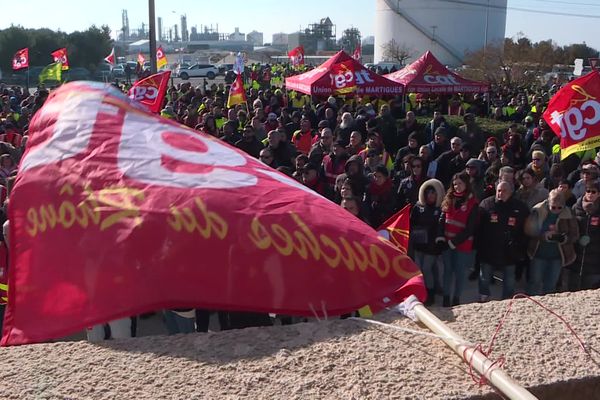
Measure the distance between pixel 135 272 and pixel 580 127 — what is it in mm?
6631

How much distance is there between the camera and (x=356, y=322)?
7.97 feet

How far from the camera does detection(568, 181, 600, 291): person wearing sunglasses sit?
600 centimetres

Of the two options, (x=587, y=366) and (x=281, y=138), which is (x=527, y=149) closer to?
(x=281, y=138)

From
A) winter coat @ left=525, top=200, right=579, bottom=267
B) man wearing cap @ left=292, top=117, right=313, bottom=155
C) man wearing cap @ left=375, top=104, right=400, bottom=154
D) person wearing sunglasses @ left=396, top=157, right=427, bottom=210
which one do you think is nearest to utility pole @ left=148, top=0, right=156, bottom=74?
man wearing cap @ left=292, top=117, right=313, bottom=155

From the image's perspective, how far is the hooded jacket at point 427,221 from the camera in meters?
6.42

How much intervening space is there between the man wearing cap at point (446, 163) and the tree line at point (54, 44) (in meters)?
44.4

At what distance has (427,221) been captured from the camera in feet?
21.1

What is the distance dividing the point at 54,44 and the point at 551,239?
5055cm

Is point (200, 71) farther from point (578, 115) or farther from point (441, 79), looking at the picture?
point (578, 115)

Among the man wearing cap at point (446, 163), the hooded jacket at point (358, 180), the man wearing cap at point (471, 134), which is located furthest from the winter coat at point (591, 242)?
the man wearing cap at point (471, 134)

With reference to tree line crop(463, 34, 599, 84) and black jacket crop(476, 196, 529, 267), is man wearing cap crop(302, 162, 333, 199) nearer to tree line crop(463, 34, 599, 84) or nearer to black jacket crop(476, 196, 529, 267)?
black jacket crop(476, 196, 529, 267)

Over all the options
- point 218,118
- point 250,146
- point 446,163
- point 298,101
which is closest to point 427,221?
point 446,163

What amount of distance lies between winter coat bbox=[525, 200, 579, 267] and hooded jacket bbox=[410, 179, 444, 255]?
0.88 metres

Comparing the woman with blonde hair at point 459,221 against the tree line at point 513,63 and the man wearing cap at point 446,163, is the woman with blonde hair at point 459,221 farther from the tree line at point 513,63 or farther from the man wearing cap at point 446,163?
the tree line at point 513,63
